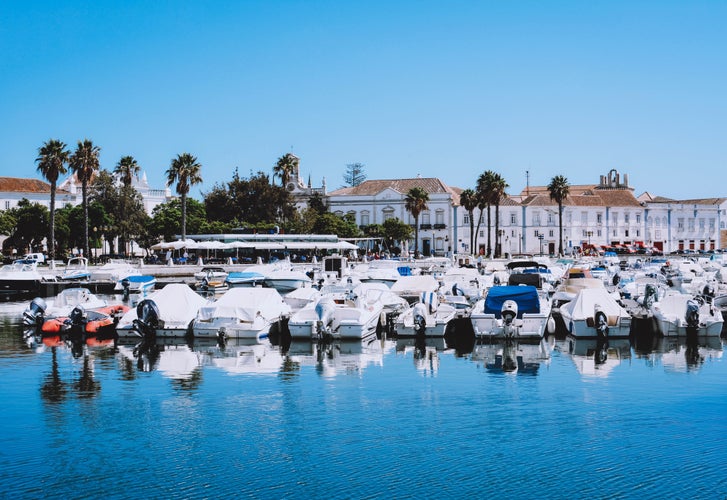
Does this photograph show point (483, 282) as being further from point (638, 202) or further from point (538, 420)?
point (638, 202)

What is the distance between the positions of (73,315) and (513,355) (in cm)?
1999

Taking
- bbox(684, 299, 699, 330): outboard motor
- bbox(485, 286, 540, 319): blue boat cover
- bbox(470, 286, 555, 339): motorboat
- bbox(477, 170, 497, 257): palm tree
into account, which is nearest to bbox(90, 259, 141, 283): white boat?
bbox(485, 286, 540, 319): blue boat cover

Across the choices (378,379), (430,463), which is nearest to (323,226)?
(378,379)

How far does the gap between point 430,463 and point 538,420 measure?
4.72 m

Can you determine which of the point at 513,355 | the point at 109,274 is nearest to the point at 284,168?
the point at 109,274

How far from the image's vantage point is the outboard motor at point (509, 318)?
117 ft

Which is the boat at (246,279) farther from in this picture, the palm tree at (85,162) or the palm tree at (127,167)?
the palm tree at (127,167)

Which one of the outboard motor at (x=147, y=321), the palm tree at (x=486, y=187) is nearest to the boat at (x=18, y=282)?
the outboard motor at (x=147, y=321)

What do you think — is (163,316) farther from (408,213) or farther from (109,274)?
(408,213)

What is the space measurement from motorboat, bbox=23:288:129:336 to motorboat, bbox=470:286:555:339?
16895 mm

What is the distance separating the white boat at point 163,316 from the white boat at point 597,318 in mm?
16607

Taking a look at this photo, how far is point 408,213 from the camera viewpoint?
396 feet

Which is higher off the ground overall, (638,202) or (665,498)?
(638,202)

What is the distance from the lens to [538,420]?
22.7m
